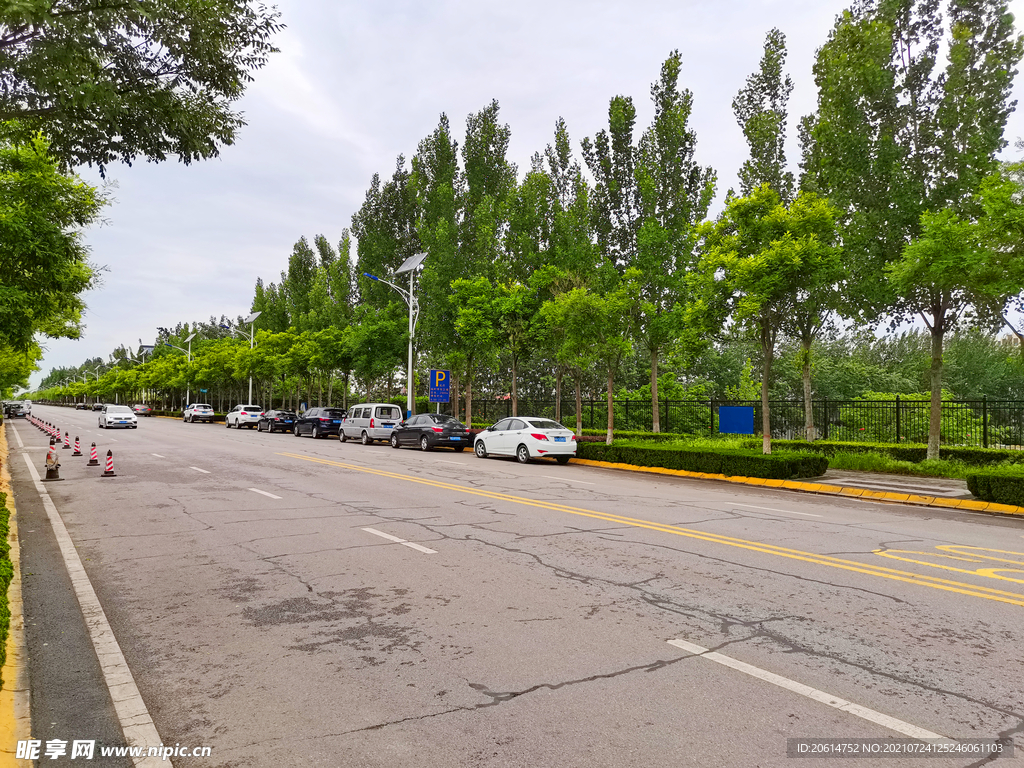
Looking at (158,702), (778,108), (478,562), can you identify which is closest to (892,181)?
(778,108)

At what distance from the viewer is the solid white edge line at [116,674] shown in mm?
3529

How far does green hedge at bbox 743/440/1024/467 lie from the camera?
18062mm

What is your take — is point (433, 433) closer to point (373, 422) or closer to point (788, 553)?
point (373, 422)

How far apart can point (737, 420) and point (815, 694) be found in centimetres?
2293

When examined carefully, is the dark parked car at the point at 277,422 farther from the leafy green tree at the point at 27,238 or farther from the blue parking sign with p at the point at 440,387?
the leafy green tree at the point at 27,238

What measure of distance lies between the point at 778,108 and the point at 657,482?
19.0 m

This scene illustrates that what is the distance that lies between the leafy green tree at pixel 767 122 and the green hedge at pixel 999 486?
15620 mm

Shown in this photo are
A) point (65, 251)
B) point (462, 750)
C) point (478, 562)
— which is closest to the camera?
point (462, 750)

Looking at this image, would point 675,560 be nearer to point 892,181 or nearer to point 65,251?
point 65,251

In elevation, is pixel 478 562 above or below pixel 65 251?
below

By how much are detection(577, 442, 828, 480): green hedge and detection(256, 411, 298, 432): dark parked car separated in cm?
2908

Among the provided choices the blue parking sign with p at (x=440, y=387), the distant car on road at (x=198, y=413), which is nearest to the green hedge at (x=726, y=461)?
the blue parking sign with p at (x=440, y=387)

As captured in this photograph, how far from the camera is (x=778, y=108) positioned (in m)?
27.3

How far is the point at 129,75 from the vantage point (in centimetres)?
778
